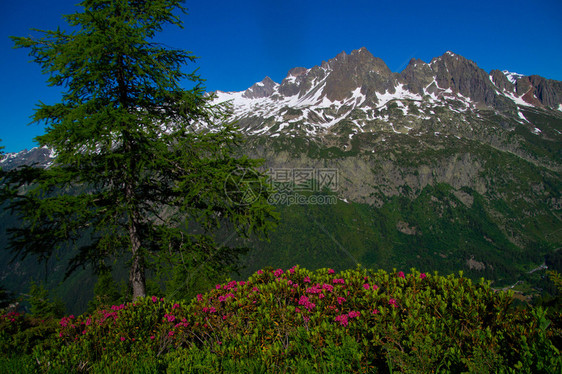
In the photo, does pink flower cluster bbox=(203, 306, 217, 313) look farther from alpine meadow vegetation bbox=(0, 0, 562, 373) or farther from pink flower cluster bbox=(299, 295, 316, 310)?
pink flower cluster bbox=(299, 295, 316, 310)

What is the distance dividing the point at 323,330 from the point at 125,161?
Result: 7.55 metres

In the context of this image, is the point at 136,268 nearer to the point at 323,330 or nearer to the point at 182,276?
the point at 182,276

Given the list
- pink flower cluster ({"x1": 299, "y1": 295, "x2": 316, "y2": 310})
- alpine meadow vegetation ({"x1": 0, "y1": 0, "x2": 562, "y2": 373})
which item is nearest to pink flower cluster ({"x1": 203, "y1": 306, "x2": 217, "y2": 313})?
alpine meadow vegetation ({"x1": 0, "y1": 0, "x2": 562, "y2": 373})

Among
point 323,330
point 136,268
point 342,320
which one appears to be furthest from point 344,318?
point 136,268

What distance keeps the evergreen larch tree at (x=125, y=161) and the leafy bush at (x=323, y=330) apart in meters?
2.48

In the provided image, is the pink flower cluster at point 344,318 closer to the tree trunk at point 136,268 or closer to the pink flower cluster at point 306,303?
the pink flower cluster at point 306,303

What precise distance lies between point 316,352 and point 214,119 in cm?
837

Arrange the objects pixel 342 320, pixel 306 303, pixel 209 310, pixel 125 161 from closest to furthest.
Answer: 1. pixel 342 320
2. pixel 306 303
3. pixel 209 310
4. pixel 125 161

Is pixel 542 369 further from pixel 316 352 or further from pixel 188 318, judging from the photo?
pixel 188 318

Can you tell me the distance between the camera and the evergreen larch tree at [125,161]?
26.5 feet

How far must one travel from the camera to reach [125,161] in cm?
893

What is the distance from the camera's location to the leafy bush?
3.72 metres

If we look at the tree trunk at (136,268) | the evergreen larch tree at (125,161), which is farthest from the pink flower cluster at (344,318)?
the tree trunk at (136,268)

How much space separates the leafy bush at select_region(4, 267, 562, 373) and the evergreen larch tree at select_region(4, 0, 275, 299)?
97.5 inches
